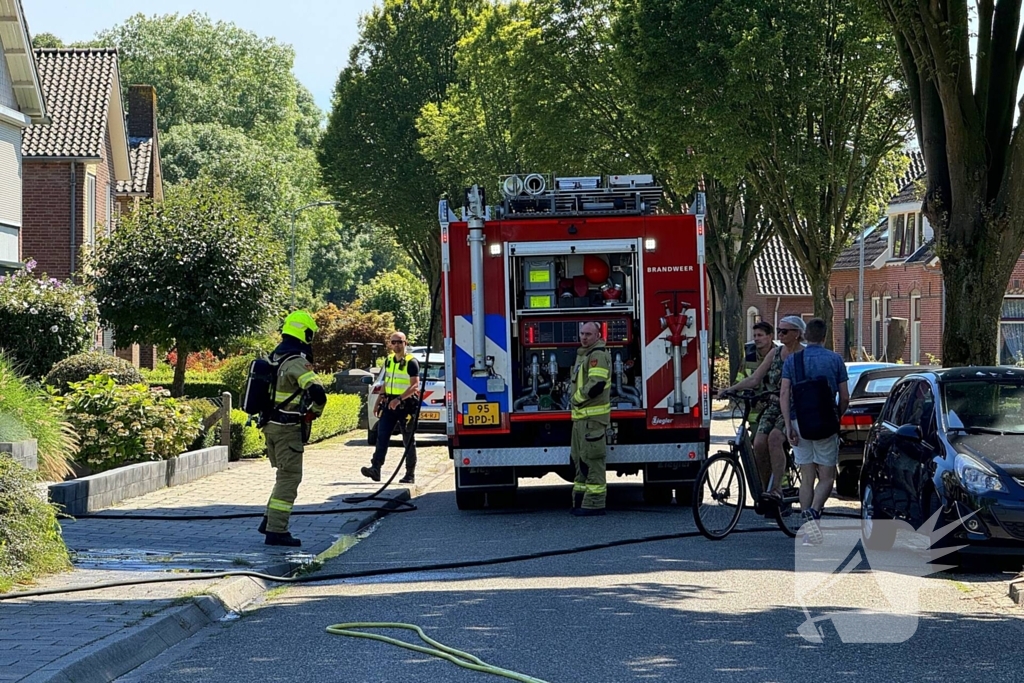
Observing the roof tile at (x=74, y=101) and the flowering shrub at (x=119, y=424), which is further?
the roof tile at (x=74, y=101)

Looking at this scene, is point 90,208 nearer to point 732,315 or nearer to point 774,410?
point 732,315

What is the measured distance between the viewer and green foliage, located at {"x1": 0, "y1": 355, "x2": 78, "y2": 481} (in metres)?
14.0

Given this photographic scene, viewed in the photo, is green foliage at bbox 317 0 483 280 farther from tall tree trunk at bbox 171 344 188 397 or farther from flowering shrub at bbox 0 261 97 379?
flowering shrub at bbox 0 261 97 379

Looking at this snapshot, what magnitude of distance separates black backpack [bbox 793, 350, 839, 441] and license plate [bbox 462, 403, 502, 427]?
137 inches

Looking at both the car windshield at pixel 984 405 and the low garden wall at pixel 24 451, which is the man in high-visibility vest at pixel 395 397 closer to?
the low garden wall at pixel 24 451

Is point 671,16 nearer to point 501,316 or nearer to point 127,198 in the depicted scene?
point 501,316

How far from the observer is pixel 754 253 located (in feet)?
128

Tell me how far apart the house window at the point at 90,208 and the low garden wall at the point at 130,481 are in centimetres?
1808

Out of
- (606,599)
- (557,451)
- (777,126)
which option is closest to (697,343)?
(557,451)

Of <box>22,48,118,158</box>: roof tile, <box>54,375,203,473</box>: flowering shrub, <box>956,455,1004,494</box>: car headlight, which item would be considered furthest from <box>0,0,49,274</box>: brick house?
<box>956,455,1004,494</box>: car headlight

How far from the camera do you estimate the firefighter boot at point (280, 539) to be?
11.9m

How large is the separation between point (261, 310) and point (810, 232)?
11.4 m

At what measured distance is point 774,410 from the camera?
1310cm

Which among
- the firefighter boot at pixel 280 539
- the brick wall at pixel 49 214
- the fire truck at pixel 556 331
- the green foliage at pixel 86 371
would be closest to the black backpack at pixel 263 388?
the firefighter boot at pixel 280 539
